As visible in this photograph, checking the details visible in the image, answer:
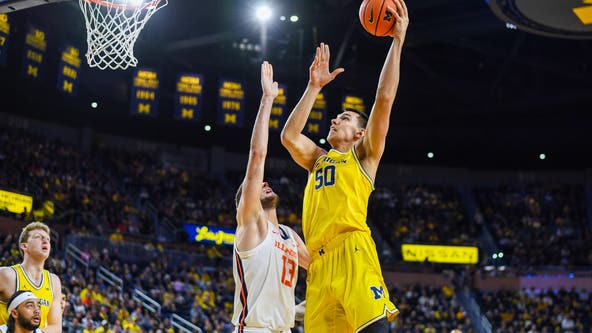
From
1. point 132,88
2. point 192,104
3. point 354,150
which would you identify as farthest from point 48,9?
point 354,150

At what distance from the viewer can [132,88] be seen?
26.5 m

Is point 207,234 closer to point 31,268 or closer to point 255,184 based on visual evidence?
point 31,268

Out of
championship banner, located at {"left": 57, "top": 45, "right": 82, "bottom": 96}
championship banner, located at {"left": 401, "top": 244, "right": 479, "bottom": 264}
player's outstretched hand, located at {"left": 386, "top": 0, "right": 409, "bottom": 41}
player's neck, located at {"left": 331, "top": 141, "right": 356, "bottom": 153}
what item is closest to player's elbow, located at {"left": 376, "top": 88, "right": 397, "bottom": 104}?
player's outstretched hand, located at {"left": 386, "top": 0, "right": 409, "bottom": 41}

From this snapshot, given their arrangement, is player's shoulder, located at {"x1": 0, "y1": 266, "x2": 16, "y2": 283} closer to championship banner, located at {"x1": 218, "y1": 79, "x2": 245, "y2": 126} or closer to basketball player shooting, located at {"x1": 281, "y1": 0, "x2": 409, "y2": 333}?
basketball player shooting, located at {"x1": 281, "y1": 0, "x2": 409, "y2": 333}

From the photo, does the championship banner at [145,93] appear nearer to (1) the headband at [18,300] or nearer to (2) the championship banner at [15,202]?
(2) the championship banner at [15,202]

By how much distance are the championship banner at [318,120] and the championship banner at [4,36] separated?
37.2ft

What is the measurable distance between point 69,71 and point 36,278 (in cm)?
1902

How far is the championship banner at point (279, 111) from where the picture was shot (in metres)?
27.6

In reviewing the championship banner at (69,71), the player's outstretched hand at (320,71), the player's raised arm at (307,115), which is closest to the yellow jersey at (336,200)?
the player's raised arm at (307,115)

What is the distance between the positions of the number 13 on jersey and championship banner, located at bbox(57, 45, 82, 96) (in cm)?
2040

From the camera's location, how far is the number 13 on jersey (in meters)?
4.91

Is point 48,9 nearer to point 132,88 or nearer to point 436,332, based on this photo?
point 132,88

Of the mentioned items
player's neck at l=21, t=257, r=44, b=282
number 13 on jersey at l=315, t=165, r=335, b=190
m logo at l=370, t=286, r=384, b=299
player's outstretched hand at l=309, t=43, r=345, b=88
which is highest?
player's outstretched hand at l=309, t=43, r=345, b=88

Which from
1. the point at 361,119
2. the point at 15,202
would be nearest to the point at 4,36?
the point at 15,202
